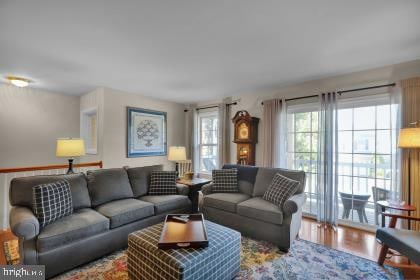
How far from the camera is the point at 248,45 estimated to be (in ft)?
7.48

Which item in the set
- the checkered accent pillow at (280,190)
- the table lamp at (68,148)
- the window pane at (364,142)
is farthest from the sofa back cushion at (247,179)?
the table lamp at (68,148)

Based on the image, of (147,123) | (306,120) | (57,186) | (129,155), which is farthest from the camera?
(147,123)

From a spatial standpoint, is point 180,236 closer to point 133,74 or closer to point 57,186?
point 57,186

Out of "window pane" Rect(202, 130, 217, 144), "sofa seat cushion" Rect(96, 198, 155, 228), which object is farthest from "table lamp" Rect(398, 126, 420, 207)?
"window pane" Rect(202, 130, 217, 144)

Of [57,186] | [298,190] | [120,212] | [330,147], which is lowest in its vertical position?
[120,212]

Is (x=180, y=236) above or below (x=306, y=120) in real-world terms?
below

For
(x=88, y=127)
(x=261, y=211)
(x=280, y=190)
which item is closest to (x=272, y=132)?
(x=280, y=190)

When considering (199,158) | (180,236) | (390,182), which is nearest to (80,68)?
(180,236)

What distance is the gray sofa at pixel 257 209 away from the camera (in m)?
2.48

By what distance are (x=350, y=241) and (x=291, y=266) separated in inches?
46.4

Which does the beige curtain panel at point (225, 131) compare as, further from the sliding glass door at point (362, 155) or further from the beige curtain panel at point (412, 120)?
the beige curtain panel at point (412, 120)

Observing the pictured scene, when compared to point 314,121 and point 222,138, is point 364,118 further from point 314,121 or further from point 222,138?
point 222,138

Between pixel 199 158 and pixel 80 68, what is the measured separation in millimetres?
3339

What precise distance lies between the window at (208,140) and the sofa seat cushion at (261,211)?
2.28 meters
